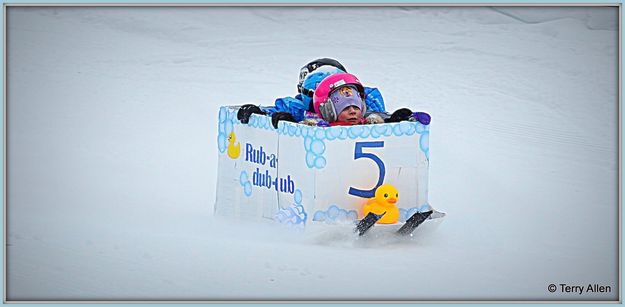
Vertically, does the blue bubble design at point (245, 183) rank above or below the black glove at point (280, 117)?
below

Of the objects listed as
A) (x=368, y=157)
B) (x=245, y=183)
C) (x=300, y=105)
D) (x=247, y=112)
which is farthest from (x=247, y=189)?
(x=368, y=157)

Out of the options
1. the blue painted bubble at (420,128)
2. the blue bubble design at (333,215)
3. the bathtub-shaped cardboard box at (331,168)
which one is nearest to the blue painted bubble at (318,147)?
the bathtub-shaped cardboard box at (331,168)

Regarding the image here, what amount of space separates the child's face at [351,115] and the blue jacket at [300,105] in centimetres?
37

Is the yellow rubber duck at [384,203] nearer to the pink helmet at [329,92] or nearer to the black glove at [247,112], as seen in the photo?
the pink helmet at [329,92]

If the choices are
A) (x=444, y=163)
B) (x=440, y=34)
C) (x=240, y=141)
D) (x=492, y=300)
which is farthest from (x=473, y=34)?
(x=492, y=300)

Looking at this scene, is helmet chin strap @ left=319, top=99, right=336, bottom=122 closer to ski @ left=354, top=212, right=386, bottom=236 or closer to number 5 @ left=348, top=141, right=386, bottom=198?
number 5 @ left=348, top=141, right=386, bottom=198

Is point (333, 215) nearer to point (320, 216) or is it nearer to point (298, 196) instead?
point (320, 216)

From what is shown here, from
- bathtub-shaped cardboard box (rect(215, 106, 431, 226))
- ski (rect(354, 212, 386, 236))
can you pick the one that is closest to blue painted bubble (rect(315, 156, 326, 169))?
bathtub-shaped cardboard box (rect(215, 106, 431, 226))

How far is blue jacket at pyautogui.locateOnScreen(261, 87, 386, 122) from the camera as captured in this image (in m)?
6.89

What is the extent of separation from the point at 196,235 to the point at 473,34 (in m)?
7.10

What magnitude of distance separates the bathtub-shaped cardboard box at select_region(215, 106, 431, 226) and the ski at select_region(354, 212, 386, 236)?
81 mm

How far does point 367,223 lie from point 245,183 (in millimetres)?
922

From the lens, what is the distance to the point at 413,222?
6402 mm

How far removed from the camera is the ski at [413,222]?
638 centimetres
